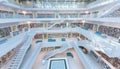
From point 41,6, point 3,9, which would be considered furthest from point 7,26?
point 41,6

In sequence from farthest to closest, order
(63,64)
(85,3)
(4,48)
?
(85,3)
(63,64)
(4,48)

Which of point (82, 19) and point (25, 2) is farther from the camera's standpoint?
point (25, 2)

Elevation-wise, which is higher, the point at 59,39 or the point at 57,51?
the point at 59,39

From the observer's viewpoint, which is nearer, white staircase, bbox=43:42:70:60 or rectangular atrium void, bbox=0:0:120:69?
rectangular atrium void, bbox=0:0:120:69

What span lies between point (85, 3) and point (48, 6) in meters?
10.6

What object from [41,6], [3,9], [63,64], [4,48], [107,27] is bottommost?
[63,64]

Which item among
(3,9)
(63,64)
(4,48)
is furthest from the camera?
(3,9)

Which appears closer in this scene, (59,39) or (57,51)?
(57,51)

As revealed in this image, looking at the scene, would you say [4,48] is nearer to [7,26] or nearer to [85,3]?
[7,26]

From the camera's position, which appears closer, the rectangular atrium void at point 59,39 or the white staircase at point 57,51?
the rectangular atrium void at point 59,39

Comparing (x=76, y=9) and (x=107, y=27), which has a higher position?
(x=76, y=9)

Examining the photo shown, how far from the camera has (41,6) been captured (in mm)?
32906

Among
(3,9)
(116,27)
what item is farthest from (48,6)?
(116,27)

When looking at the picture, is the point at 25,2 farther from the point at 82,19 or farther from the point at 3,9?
the point at 82,19
